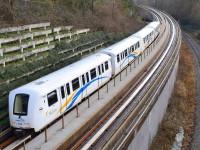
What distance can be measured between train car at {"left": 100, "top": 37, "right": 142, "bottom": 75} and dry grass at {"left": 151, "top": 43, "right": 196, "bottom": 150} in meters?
6.23

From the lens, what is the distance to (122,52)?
2984 centimetres

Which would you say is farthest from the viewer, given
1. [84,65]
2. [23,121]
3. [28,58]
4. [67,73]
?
[28,58]

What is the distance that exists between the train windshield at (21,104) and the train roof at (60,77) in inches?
14.0

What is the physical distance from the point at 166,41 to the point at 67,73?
34.9 m

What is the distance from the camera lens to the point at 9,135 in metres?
17.1

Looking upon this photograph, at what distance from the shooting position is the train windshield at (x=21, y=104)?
1619 centimetres

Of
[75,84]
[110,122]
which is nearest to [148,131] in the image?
[110,122]

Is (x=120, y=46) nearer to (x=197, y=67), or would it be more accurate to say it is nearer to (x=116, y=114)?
(x=116, y=114)

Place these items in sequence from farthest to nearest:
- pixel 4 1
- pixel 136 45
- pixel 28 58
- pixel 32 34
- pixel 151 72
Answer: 1. pixel 136 45
2. pixel 151 72
3. pixel 4 1
4. pixel 32 34
5. pixel 28 58

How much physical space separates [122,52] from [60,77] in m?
12.0

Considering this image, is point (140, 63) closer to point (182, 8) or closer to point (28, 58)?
point (28, 58)

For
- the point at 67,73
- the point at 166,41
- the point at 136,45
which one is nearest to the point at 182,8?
the point at 166,41

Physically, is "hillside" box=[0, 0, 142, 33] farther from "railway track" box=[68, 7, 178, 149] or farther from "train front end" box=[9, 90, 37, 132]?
"railway track" box=[68, 7, 178, 149]

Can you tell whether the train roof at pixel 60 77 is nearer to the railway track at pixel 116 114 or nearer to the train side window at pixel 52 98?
the train side window at pixel 52 98
